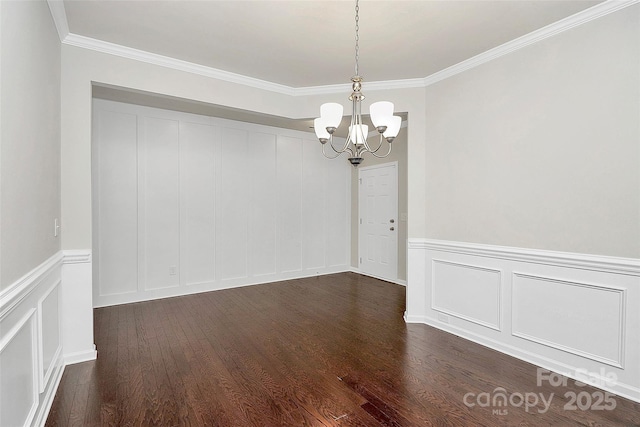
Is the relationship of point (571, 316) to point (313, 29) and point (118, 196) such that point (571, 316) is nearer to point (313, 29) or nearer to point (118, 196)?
point (313, 29)

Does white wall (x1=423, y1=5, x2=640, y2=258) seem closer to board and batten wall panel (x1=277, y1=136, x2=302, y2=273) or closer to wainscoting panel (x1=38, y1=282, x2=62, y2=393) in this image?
board and batten wall panel (x1=277, y1=136, x2=302, y2=273)

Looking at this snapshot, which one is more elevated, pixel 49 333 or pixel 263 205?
pixel 263 205

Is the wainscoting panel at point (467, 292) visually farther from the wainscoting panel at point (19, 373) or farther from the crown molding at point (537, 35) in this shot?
the wainscoting panel at point (19, 373)

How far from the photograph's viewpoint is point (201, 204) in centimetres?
484

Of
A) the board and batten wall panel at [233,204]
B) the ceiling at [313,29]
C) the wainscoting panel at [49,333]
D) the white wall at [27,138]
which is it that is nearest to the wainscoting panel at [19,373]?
the wainscoting panel at [49,333]

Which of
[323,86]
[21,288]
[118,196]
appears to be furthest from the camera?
[118,196]

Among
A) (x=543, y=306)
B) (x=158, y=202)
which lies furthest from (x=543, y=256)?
(x=158, y=202)

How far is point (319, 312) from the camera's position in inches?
156

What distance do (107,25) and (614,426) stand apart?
15.1 ft

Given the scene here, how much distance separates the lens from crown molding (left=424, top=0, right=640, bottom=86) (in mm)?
2287

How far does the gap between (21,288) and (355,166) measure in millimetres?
2497

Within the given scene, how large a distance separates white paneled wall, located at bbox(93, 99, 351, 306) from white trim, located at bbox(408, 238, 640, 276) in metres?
2.70

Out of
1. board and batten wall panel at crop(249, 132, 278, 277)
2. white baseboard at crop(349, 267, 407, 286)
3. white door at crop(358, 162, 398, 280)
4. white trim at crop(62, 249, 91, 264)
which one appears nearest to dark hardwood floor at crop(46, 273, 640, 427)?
white trim at crop(62, 249, 91, 264)

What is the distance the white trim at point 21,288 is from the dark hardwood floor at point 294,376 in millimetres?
920
